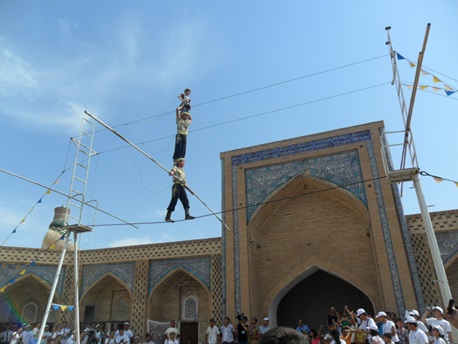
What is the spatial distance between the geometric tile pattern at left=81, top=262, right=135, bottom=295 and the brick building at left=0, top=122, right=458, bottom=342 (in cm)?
3

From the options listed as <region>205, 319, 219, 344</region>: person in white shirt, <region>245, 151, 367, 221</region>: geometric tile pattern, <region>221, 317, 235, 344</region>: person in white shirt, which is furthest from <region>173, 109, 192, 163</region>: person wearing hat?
<region>205, 319, 219, 344</region>: person in white shirt

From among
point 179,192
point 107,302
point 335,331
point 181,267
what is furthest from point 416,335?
point 107,302

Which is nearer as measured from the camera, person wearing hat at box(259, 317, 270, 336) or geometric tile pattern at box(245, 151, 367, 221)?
person wearing hat at box(259, 317, 270, 336)

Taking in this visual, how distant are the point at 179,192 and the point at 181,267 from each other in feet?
19.0

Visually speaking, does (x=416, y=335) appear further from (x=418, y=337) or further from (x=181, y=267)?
(x=181, y=267)

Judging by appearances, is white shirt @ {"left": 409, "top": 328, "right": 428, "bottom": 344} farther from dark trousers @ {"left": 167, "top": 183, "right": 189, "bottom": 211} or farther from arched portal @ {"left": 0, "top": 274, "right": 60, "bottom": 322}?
arched portal @ {"left": 0, "top": 274, "right": 60, "bottom": 322}

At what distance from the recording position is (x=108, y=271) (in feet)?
44.1

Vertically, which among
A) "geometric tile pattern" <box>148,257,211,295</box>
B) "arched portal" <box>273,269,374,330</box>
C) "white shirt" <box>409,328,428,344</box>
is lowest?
"white shirt" <box>409,328,428,344</box>

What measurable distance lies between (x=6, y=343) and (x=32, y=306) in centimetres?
167

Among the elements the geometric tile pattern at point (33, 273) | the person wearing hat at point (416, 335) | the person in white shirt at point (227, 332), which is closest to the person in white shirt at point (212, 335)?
the person in white shirt at point (227, 332)

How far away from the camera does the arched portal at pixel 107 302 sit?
13555 mm

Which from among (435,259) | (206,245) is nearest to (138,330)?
(206,245)

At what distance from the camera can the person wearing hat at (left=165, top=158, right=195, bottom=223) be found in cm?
747

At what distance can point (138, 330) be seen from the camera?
40.4 ft
